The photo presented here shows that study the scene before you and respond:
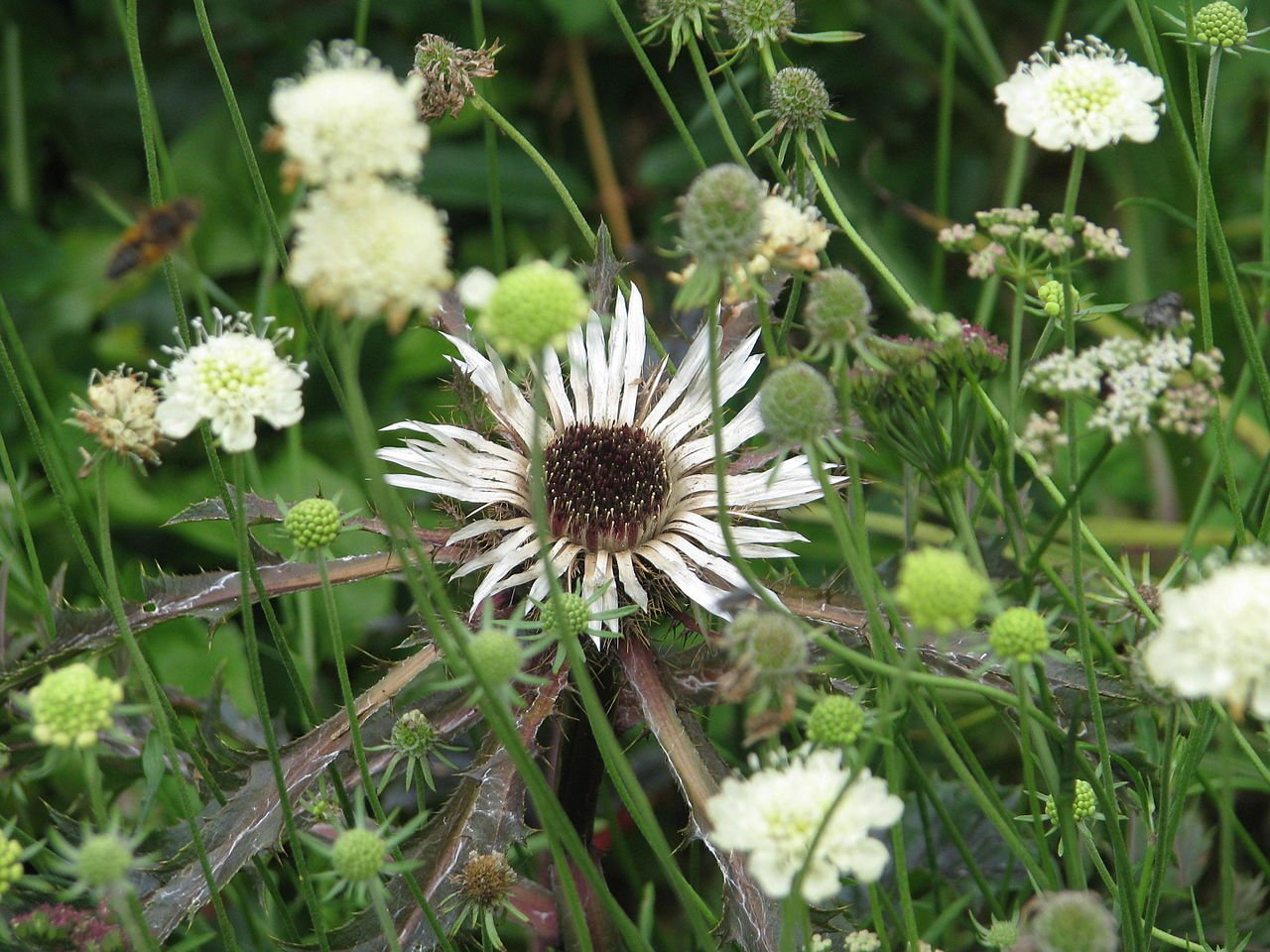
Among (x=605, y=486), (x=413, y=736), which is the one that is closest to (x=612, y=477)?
(x=605, y=486)

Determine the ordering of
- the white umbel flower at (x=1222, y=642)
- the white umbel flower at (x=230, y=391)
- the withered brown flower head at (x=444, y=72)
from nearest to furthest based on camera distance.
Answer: the white umbel flower at (x=1222, y=642) → the white umbel flower at (x=230, y=391) → the withered brown flower head at (x=444, y=72)

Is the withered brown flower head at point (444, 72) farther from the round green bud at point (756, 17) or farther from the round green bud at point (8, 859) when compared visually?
the round green bud at point (8, 859)

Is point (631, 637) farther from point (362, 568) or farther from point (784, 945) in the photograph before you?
point (784, 945)

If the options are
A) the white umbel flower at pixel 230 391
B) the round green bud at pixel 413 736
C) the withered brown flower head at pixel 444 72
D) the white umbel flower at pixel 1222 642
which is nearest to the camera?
the white umbel flower at pixel 1222 642

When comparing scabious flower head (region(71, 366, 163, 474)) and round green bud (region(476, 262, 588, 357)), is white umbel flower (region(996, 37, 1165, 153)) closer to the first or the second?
round green bud (region(476, 262, 588, 357))

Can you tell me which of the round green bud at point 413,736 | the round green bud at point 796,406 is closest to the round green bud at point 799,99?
the round green bud at point 796,406

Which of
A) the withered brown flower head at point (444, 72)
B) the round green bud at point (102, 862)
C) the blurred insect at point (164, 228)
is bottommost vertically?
the round green bud at point (102, 862)

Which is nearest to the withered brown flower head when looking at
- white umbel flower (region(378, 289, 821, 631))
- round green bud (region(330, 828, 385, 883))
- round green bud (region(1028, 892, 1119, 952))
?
white umbel flower (region(378, 289, 821, 631))

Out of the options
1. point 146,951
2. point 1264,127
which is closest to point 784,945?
point 146,951
